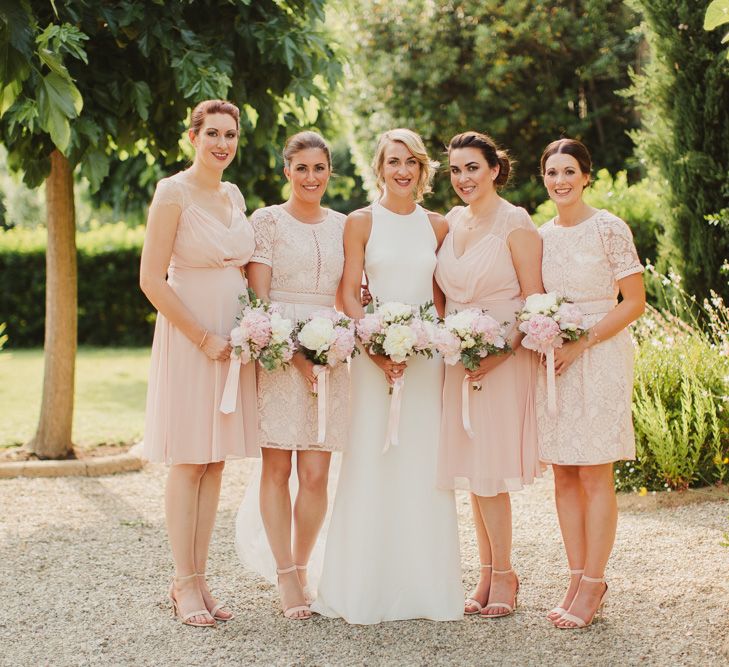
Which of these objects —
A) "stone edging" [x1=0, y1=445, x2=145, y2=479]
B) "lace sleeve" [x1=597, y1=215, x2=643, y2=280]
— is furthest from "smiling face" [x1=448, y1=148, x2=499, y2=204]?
"stone edging" [x1=0, y1=445, x2=145, y2=479]

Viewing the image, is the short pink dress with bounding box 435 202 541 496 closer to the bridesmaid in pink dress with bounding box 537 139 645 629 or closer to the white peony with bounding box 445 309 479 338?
the bridesmaid in pink dress with bounding box 537 139 645 629

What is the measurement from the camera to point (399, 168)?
447 cm

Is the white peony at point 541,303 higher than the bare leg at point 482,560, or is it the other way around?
the white peony at point 541,303

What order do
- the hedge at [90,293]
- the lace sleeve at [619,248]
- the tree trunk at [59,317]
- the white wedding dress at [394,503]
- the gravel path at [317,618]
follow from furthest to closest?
the hedge at [90,293] → the tree trunk at [59,317] → the white wedding dress at [394,503] → the lace sleeve at [619,248] → the gravel path at [317,618]

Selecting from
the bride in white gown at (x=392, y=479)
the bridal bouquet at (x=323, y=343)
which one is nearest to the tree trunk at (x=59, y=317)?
the bride in white gown at (x=392, y=479)

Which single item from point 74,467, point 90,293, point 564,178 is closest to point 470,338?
point 564,178

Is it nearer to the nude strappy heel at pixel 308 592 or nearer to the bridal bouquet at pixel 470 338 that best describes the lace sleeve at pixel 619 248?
the bridal bouquet at pixel 470 338

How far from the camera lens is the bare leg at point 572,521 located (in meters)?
4.33

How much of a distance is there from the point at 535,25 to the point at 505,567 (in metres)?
12.0

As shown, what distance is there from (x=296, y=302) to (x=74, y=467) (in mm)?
3702

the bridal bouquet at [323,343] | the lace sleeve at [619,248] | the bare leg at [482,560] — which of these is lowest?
the bare leg at [482,560]

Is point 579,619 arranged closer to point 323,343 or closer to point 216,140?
point 323,343

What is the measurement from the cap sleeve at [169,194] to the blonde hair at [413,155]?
0.97m

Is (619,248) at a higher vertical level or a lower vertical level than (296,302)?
higher
